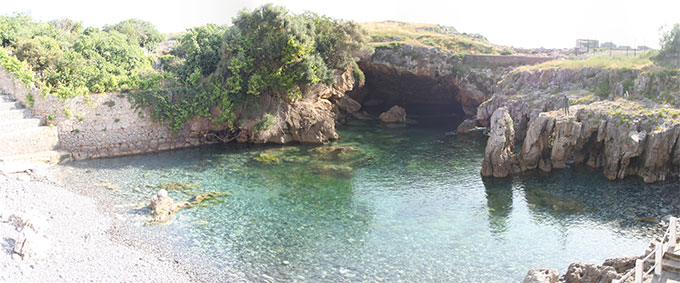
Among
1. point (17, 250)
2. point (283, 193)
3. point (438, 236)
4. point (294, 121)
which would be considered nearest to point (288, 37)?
point (294, 121)

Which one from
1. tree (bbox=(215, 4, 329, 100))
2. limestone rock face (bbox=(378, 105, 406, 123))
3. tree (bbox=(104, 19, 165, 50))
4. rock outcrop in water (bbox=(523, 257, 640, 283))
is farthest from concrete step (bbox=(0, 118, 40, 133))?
limestone rock face (bbox=(378, 105, 406, 123))

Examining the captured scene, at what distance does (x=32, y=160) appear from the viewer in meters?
41.8

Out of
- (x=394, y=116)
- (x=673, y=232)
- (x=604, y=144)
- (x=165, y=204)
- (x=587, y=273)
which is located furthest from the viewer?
(x=394, y=116)

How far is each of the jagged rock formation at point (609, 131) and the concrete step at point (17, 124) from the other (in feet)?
129

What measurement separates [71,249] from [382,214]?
57.6 ft

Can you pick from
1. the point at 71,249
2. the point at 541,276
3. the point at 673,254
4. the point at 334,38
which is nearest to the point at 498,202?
the point at 541,276

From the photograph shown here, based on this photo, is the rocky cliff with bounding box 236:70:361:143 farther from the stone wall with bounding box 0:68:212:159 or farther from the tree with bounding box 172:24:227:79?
the stone wall with bounding box 0:68:212:159

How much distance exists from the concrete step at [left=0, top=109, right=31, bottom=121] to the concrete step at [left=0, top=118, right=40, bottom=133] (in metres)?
1.05

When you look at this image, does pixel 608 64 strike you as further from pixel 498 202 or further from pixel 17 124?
pixel 17 124

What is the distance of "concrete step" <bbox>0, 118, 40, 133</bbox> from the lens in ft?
138

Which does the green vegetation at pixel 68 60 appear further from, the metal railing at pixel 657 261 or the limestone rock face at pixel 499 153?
the metal railing at pixel 657 261

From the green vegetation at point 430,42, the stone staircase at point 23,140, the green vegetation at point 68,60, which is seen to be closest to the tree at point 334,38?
the green vegetation at point 430,42

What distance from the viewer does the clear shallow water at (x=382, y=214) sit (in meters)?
24.9

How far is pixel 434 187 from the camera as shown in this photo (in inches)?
1486
